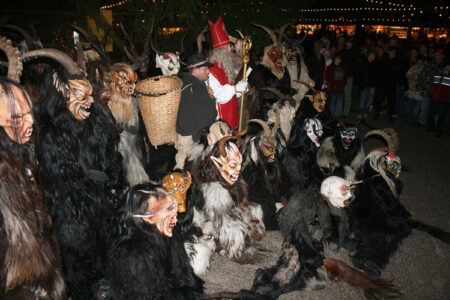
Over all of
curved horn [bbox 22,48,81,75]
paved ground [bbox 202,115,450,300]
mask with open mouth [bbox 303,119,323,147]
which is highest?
curved horn [bbox 22,48,81,75]

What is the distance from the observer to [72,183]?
2.67 meters

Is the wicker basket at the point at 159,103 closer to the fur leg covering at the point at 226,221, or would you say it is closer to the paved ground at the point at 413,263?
the fur leg covering at the point at 226,221

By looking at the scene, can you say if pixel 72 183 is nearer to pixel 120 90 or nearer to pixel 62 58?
pixel 62 58

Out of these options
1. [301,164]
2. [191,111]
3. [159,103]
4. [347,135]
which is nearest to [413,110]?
[347,135]

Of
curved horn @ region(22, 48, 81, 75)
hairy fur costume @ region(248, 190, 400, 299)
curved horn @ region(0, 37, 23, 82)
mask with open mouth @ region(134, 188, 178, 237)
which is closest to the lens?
curved horn @ region(0, 37, 23, 82)

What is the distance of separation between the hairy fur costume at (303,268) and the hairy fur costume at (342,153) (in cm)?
102

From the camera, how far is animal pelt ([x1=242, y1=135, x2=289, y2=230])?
13.0 feet

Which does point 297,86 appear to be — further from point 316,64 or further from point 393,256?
point 393,256

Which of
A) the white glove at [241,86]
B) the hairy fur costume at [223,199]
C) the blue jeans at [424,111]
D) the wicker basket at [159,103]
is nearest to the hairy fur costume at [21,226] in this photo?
the hairy fur costume at [223,199]

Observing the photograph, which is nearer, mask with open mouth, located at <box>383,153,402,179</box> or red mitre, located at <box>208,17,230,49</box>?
mask with open mouth, located at <box>383,153,402,179</box>

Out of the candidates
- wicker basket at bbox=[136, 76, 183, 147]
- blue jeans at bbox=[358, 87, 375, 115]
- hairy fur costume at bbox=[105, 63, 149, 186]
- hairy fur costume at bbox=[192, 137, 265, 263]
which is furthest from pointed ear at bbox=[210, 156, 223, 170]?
blue jeans at bbox=[358, 87, 375, 115]

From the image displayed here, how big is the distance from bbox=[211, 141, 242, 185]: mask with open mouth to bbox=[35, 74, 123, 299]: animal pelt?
108cm

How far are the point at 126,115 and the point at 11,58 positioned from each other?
5.70 ft

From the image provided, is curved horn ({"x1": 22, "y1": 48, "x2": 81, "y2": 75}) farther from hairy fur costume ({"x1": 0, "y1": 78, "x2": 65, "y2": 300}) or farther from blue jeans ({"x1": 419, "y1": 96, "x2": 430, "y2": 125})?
blue jeans ({"x1": 419, "y1": 96, "x2": 430, "y2": 125})
